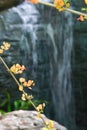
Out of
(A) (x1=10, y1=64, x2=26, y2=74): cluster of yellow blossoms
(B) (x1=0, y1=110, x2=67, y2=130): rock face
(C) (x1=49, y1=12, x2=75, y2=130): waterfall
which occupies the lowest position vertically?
(C) (x1=49, y1=12, x2=75, y2=130): waterfall

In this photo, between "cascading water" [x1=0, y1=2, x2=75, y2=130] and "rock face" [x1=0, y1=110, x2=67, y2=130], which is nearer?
"rock face" [x1=0, y1=110, x2=67, y2=130]

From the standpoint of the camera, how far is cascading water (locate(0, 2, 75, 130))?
17.6ft

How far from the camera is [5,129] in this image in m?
2.99

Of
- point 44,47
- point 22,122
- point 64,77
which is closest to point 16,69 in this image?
point 22,122

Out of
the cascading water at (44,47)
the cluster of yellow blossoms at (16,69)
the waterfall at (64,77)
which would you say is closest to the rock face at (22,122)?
the cluster of yellow blossoms at (16,69)

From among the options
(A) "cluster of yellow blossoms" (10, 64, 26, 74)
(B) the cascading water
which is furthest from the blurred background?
(A) "cluster of yellow blossoms" (10, 64, 26, 74)

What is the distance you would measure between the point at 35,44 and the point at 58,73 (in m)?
→ 0.60

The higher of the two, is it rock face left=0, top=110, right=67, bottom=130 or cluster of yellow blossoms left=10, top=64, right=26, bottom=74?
cluster of yellow blossoms left=10, top=64, right=26, bottom=74

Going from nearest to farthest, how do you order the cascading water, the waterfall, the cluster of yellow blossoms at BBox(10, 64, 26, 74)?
the cluster of yellow blossoms at BBox(10, 64, 26, 74)
the cascading water
the waterfall

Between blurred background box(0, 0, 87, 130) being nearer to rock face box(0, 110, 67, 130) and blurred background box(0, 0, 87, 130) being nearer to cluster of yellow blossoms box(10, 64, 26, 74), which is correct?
rock face box(0, 110, 67, 130)

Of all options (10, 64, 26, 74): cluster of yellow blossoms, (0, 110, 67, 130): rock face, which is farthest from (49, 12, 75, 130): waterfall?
(10, 64, 26, 74): cluster of yellow blossoms

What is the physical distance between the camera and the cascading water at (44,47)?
17.6ft

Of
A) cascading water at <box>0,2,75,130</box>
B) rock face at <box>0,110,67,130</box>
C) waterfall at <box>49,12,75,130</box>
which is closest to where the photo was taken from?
rock face at <box>0,110,67,130</box>

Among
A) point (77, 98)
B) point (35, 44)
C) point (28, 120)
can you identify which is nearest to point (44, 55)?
point (35, 44)
